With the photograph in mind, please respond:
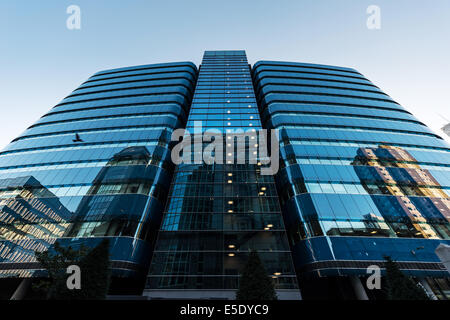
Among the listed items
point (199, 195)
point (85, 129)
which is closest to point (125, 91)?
point (85, 129)

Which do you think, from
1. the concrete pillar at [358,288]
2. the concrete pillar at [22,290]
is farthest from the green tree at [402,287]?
the concrete pillar at [22,290]

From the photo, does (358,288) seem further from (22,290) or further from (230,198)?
(22,290)

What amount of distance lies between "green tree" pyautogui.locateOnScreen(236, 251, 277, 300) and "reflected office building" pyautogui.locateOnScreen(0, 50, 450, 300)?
9.10 m

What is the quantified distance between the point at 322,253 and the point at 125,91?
2092 inches

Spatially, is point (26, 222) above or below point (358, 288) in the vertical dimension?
above

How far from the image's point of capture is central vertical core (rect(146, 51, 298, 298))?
21.9m

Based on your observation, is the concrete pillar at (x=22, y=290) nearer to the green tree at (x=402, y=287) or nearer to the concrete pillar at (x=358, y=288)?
the green tree at (x=402, y=287)

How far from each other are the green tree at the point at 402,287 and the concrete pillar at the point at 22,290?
35689 mm

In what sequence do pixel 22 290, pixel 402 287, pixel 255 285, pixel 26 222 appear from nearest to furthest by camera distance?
pixel 402 287
pixel 255 285
pixel 22 290
pixel 26 222

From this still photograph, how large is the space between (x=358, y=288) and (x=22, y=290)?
3837 centimetres

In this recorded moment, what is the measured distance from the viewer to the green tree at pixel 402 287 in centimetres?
1172

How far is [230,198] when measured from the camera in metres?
28.6

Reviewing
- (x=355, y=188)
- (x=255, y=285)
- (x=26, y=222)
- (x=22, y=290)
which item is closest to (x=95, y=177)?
(x=26, y=222)

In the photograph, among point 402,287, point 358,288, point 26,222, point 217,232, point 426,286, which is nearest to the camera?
point 402,287
